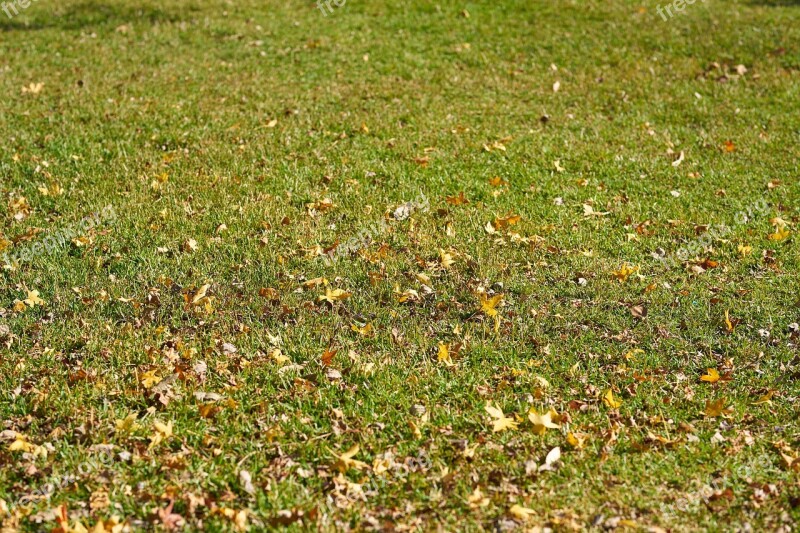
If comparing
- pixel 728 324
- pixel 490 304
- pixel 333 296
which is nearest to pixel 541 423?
pixel 490 304

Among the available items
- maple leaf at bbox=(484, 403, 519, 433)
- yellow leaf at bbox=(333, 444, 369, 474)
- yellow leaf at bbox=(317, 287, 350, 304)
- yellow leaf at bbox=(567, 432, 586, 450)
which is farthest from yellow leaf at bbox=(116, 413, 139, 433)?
yellow leaf at bbox=(567, 432, 586, 450)

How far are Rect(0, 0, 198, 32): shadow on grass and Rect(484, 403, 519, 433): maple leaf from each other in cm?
988

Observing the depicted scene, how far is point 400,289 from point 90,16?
916cm

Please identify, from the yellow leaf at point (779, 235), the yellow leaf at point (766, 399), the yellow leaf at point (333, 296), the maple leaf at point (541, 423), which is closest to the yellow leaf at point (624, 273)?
the yellow leaf at point (779, 235)

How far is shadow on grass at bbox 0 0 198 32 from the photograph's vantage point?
1254cm

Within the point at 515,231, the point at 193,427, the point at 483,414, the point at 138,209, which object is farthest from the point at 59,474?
the point at 515,231

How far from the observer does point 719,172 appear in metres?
8.20

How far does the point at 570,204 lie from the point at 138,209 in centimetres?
368

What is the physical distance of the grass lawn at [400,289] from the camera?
14.0 ft

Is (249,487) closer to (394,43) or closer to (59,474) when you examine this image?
(59,474)

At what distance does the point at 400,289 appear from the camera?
19.7ft

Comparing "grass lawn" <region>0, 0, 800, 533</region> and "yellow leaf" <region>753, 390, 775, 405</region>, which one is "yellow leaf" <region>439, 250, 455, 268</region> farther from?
"yellow leaf" <region>753, 390, 775, 405</region>

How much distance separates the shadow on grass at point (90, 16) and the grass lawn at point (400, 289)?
4.96 feet

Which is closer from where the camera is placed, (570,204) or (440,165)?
(570,204)
